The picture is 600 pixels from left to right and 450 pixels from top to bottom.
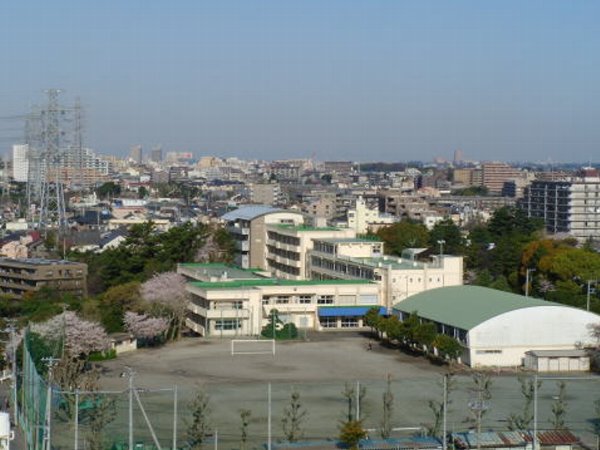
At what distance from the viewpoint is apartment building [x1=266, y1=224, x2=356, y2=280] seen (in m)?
22.9

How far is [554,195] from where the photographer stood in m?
38.7

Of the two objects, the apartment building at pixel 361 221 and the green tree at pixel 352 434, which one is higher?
the apartment building at pixel 361 221

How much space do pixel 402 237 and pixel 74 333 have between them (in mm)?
13650

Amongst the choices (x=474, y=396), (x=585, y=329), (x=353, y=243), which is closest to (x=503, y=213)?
(x=353, y=243)

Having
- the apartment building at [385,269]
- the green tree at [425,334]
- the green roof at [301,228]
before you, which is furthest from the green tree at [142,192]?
the green tree at [425,334]

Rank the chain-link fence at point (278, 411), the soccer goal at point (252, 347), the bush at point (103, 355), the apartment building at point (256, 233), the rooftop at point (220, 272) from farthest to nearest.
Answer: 1. the apartment building at point (256, 233)
2. the rooftop at point (220, 272)
3. the soccer goal at point (252, 347)
4. the bush at point (103, 355)
5. the chain-link fence at point (278, 411)

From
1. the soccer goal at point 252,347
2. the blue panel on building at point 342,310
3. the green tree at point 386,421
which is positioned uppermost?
the green tree at point 386,421

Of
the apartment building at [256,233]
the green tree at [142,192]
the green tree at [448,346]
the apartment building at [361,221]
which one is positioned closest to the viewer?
the green tree at [448,346]

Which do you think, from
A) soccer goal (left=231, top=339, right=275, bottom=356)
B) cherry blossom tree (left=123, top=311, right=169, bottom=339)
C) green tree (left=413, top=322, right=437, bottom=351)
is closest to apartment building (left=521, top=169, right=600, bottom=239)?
Result: soccer goal (left=231, top=339, right=275, bottom=356)

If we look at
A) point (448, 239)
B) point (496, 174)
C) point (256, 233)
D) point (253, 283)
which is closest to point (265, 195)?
point (496, 174)

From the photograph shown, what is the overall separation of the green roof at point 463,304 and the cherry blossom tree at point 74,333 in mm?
4802

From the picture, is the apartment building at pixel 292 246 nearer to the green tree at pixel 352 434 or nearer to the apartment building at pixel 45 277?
the apartment building at pixel 45 277

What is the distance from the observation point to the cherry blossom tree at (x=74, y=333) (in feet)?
47.7

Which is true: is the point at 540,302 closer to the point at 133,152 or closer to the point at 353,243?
the point at 353,243
